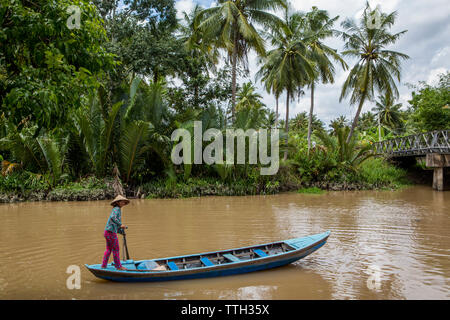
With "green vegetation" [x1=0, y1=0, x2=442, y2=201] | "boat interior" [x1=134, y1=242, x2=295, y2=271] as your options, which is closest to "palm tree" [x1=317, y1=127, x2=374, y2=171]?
"green vegetation" [x1=0, y1=0, x2=442, y2=201]

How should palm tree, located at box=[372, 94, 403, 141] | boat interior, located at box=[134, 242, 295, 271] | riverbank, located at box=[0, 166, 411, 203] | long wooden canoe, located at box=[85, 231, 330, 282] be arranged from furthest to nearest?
palm tree, located at box=[372, 94, 403, 141] < riverbank, located at box=[0, 166, 411, 203] < boat interior, located at box=[134, 242, 295, 271] < long wooden canoe, located at box=[85, 231, 330, 282]

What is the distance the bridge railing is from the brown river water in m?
6.49

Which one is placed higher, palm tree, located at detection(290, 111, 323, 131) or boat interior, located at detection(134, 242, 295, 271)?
palm tree, located at detection(290, 111, 323, 131)

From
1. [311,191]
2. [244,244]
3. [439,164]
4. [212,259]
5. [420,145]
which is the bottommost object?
[244,244]

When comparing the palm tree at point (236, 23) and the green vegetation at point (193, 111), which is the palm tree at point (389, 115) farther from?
the palm tree at point (236, 23)

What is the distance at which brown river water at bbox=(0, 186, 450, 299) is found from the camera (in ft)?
16.3

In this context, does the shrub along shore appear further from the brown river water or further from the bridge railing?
the bridge railing

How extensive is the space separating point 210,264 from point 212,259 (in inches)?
16.9

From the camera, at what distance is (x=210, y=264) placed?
5.41 m

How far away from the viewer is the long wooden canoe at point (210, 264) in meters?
4.94

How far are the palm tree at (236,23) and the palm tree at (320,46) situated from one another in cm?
446

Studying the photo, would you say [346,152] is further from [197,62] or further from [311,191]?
[197,62]

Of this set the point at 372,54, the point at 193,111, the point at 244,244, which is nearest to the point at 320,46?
the point at 372,54

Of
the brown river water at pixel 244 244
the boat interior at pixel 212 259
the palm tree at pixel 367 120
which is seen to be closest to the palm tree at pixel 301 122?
the palm tree at pixel 367 120
